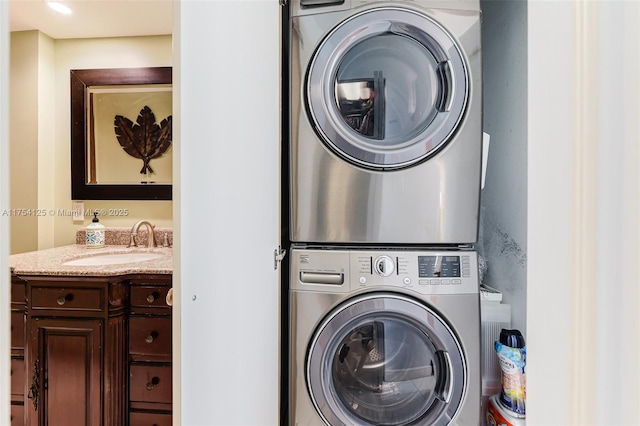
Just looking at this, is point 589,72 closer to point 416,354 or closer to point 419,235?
point 419,235

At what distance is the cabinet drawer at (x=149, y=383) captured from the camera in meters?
1.27

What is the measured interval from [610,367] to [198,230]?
1.88 ft

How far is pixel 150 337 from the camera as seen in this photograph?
4.17ft

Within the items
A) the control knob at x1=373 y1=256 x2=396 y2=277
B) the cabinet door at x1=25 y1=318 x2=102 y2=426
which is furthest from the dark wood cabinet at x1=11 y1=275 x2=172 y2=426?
the control knob at x1=373 y1=256 x2=396 y2=277

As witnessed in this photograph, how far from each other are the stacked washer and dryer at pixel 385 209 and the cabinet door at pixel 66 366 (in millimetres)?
829

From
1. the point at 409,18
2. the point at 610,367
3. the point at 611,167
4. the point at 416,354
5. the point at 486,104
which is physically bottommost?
the point at 416,354

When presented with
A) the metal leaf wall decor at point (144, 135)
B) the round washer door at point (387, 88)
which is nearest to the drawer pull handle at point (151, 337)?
the metal leaf wall decor at point (144, 135)

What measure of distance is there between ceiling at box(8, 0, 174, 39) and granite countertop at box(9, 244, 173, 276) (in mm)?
1181

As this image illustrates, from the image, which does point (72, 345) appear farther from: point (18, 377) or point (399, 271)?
point (399, 271)

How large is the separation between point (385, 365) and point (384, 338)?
11 centimetres

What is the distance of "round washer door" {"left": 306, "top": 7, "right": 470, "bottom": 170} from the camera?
3.61ft

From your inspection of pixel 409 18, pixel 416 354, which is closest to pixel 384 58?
pixel 409 18

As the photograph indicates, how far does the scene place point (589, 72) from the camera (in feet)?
0.92

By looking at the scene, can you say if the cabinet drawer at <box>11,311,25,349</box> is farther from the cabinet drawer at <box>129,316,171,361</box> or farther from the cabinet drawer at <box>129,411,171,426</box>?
→ the cabinet drawer at <box>129,411,171,426</box>
